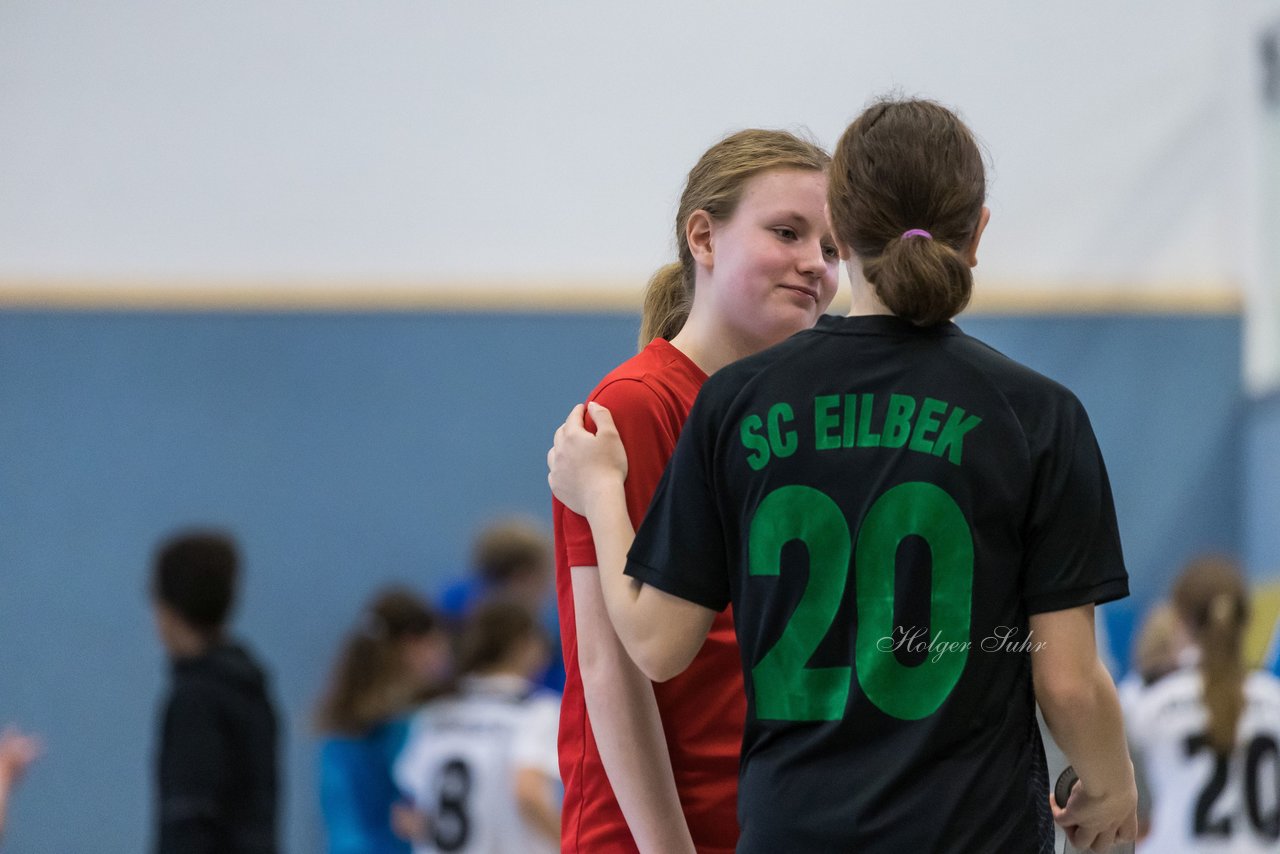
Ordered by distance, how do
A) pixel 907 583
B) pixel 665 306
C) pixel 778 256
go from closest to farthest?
pixel 907 583, pixel 778 256, pixel 665 306

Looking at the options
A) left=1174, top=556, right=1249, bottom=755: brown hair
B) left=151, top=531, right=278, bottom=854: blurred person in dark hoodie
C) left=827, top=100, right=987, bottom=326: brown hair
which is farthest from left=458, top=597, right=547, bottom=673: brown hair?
left=827, top=100, right=987, bottom=326: brown hair

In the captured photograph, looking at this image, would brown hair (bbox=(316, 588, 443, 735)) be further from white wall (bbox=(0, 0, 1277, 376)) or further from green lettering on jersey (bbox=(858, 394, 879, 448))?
green lettering on jersey (bbox=(858, 394, 879, 448))

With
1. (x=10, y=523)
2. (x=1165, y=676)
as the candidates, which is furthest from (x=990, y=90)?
(x=10, y=523)

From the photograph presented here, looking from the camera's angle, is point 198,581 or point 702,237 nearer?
point 702,237

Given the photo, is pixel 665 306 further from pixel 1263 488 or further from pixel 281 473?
pixel 1263 488

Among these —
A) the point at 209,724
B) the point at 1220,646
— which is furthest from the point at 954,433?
the point at 1220,646

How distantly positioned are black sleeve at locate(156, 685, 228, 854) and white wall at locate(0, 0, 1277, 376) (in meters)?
3.85

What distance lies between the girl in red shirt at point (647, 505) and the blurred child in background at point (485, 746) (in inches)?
111

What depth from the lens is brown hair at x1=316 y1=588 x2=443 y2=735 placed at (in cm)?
488

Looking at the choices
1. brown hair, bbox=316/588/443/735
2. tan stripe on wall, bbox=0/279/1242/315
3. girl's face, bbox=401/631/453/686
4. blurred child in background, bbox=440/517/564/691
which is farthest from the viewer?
tan stripe on wall, bbox=0/279/1242/315

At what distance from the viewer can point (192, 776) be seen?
3.55 meters

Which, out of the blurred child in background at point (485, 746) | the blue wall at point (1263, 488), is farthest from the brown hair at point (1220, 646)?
the blue wall at point (1263, 488)

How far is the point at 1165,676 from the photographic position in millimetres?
4586

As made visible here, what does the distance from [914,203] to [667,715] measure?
2.11 ft
